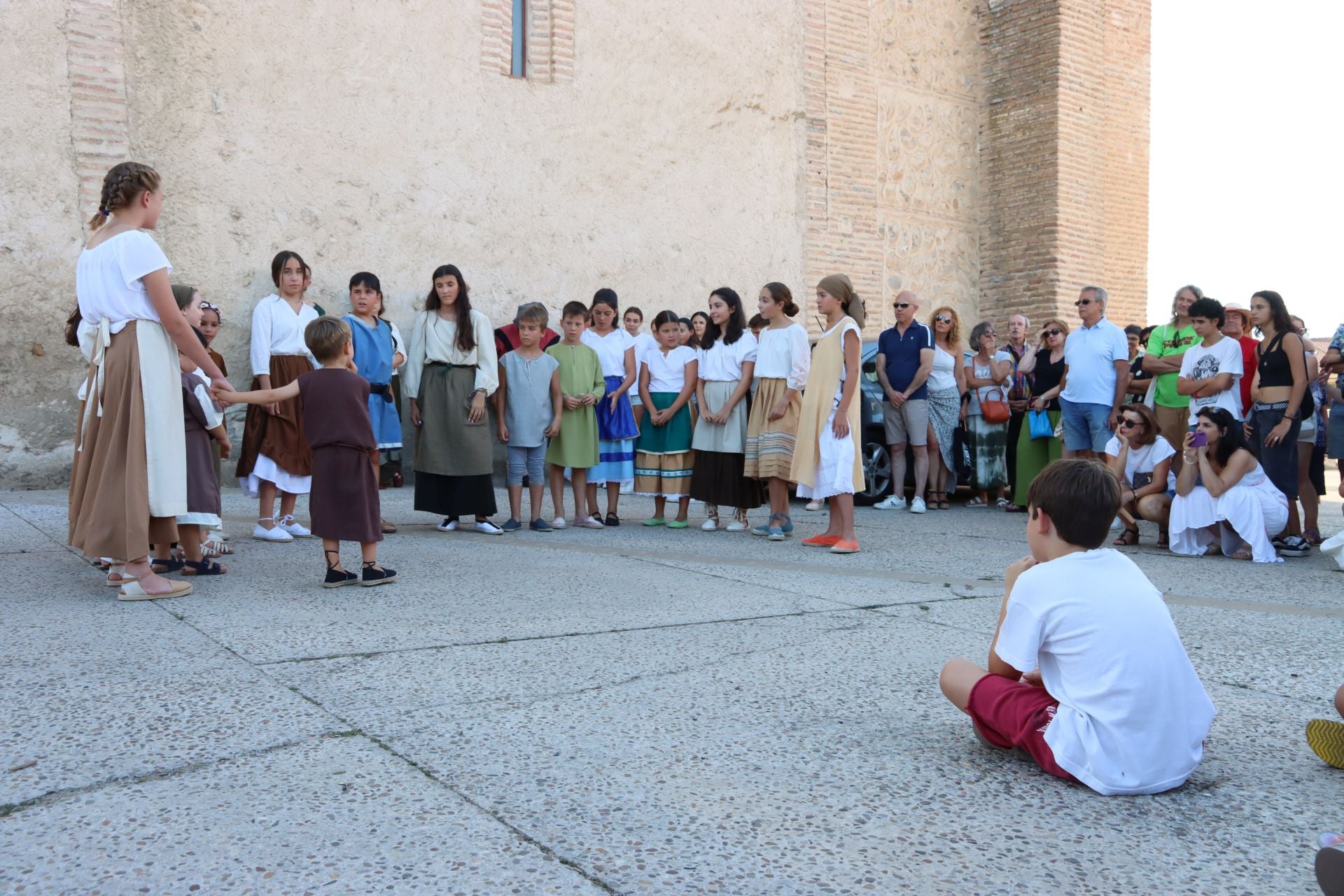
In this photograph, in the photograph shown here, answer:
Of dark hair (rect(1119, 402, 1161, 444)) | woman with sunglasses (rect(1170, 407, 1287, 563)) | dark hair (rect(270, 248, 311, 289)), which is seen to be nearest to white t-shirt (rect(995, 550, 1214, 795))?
woman with sunglasses (rect(1170, 407, 1287, 563))

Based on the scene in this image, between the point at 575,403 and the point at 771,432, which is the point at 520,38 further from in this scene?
the point at 771,432

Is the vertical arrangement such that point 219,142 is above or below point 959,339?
above

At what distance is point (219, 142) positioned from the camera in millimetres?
9727

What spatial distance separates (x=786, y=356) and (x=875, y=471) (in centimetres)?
318

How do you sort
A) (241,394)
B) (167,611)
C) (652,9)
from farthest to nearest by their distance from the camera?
1. (652,9)
2. (241,394)
3. (167,611)

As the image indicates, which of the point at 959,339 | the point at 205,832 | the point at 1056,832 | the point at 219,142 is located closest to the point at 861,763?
the point at 1056,832

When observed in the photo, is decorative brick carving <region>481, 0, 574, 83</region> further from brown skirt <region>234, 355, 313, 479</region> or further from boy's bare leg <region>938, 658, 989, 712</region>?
boy's bare leg <region>938, 658, 989, 712</region>

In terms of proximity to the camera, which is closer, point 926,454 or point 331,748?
point 331,748

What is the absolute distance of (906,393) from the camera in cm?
966

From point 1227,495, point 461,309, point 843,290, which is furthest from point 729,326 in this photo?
point 1227,495

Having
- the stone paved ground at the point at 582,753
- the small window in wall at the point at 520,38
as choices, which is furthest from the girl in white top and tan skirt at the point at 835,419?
the small window in wall at the point at 520,38

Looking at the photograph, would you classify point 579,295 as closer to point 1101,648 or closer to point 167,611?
point 167,611

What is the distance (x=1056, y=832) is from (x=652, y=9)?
457 inches

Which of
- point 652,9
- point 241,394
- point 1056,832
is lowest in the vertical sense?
point 1056,832
